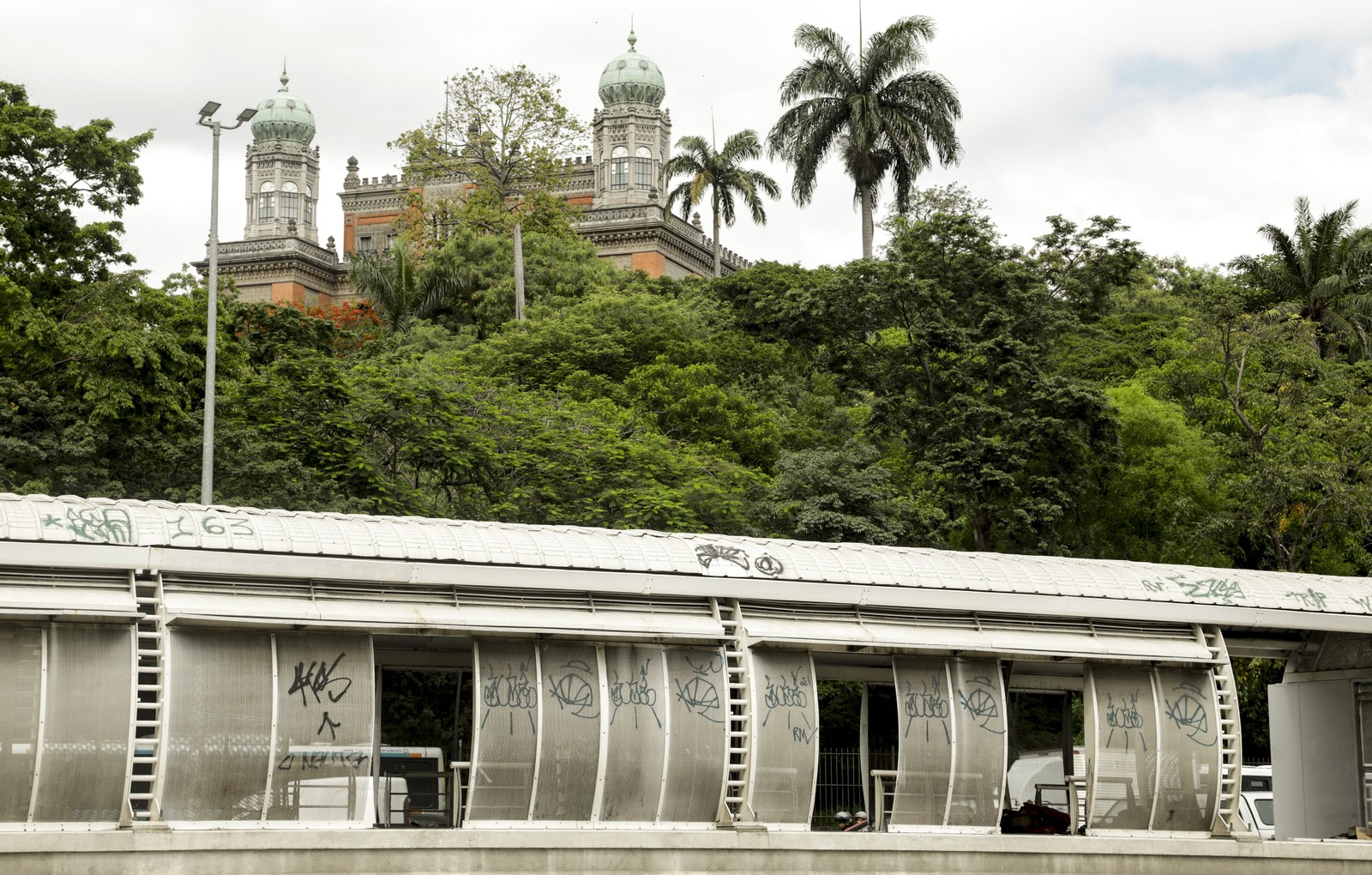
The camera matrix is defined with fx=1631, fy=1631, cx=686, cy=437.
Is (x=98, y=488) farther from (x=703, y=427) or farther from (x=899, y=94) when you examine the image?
(x=899, y=94)

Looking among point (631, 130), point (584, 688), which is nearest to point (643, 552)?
point (584, 688)

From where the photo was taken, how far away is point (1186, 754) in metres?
17.5

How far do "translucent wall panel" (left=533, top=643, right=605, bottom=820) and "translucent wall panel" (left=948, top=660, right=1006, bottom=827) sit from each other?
3912 millimetres

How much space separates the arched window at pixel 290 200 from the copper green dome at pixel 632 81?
2031 cm

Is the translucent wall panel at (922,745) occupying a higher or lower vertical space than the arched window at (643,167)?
lower

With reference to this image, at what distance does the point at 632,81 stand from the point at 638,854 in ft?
239

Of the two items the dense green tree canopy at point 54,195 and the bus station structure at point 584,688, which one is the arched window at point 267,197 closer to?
the dense green tree canopy at point 54,195

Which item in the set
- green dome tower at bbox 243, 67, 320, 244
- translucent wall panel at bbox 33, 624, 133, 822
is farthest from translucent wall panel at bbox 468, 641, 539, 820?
green dome tower at bbox 243, 67, 320, 244

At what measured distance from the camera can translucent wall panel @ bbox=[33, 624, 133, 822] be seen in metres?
12.6

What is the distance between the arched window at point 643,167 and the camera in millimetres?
83500

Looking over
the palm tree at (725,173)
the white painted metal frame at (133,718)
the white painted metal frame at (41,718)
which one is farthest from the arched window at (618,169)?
the white painted metal frame at (41,718)

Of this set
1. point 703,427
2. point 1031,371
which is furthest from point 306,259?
point 1031,371

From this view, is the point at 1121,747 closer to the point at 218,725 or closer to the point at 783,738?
the point at 783,738

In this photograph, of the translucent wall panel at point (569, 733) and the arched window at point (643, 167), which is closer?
the translucent wall panel at point (569, 733)
